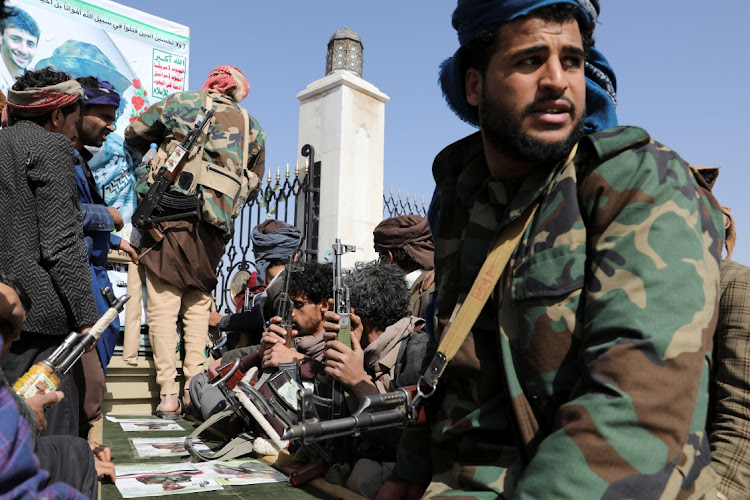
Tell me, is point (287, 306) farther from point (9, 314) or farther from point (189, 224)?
point (9, 314)

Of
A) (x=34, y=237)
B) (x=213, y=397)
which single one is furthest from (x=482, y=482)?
(x=213, y=397)

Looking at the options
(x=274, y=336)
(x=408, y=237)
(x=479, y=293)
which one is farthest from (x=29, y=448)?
(x=408, y=237)

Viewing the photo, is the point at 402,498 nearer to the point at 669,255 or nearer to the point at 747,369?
the point at 669,255

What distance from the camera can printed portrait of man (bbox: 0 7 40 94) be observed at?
20.8ft

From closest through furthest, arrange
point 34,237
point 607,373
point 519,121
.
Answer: point 607,373
point 519,121
point 34,237

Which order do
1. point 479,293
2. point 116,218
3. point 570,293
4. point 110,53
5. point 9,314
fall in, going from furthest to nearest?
point 110,53 < point 116,218 < point 9,314 < point 479,293 < point 570,293

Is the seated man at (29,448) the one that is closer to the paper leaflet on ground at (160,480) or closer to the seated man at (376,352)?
the paper leaflet on ground at (160,480)

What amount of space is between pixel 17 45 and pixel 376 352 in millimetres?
5708

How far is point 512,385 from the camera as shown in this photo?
1204 mm

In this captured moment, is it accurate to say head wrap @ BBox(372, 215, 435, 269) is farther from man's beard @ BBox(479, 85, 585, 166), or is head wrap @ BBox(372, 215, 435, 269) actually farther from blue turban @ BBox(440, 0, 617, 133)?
man's beard @ BBox(479, 85, 585, 166)

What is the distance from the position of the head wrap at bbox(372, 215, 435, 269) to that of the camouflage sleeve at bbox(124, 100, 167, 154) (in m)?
2.34

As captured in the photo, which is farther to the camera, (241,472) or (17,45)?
(17,45)

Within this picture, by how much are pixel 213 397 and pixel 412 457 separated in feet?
10.8

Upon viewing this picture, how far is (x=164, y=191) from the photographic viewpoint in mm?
5047
